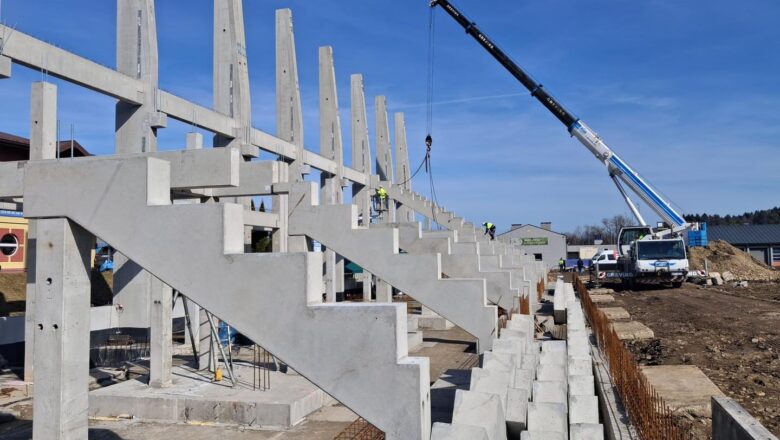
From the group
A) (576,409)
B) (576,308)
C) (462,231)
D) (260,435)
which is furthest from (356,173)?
(576,409)

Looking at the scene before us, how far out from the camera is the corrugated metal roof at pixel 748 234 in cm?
6725

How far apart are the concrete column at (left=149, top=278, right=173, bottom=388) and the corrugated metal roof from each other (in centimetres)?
7067

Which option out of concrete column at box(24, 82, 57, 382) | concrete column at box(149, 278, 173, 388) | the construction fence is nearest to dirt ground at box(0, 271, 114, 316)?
concrete column at box(24, 82, 57, 382)

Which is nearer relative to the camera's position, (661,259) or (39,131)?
(39,131)

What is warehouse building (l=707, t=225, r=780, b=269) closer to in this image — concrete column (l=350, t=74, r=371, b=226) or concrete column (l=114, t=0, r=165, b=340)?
concrete column (l=350, t=74, r=371, b=226)

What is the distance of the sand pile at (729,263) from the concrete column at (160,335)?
140 feet

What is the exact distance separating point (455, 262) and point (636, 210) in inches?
822

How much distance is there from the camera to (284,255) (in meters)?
4.92

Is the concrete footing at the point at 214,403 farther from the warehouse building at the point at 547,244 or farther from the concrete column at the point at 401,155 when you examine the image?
the warehouse building at the point at 547,244

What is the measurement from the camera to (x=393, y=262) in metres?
12.7

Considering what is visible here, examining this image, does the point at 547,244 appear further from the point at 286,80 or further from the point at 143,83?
the point at 143,83

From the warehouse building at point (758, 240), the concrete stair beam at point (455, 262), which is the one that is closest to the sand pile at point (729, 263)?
the warehouse building at point (758, 240)

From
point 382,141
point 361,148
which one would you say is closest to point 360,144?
point 361,148

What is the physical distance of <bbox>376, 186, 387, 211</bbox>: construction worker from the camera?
25406 millimetres
